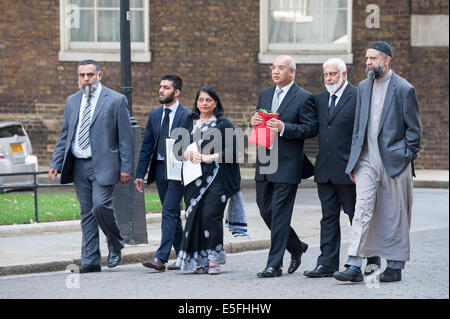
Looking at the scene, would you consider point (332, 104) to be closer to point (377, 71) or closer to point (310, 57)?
point (377, 71)

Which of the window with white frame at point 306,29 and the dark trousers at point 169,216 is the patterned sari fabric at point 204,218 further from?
the window with white frame at point 306,29

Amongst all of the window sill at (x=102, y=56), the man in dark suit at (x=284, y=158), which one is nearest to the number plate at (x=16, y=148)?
the window sill at (x=102, y=56)

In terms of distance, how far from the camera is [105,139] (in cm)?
894

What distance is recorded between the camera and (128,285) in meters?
8.35

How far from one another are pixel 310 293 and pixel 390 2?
14.1 m

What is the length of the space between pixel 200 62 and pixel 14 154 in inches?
241

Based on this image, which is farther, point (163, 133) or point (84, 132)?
point (163, 133)

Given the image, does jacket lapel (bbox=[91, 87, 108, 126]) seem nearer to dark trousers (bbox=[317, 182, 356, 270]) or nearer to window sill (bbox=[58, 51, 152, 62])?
dark trousers (bbox=[317, 182, 356, 270])

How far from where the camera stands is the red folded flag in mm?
8594

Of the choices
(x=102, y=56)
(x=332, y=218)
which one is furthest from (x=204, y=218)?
(x=102, y=56)

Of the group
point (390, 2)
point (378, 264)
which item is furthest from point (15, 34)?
point (378, 264)

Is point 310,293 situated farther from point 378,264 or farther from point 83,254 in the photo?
point 83,254

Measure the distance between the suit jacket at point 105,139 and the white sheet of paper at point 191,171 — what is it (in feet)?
1.63

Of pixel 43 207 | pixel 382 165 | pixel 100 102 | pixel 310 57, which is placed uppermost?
pixel 310 57
